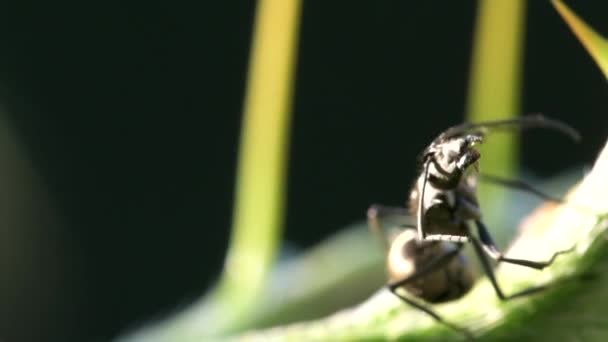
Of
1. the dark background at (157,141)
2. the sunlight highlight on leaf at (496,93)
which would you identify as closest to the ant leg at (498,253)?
the sunlight highlight on leaf at (496,93)

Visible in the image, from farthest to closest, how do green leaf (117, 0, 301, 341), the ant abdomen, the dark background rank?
the dark background < green leaf (117, 0, 301, 341) < the ant abdomen

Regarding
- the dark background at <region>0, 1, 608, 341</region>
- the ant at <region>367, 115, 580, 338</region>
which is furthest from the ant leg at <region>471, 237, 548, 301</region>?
the dark background at <region>0, 1, 608, 341</region>

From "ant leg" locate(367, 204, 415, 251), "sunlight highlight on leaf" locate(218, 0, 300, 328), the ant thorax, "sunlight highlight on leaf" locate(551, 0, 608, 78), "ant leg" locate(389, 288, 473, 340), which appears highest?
"sunlight highlight on leaf" locate(218, 0, 300, 328)

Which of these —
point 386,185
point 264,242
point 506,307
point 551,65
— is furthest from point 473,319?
point 386,185

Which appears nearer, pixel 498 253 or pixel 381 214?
pixel 498 253

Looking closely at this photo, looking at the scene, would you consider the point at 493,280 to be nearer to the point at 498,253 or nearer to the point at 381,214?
the point at 498,253

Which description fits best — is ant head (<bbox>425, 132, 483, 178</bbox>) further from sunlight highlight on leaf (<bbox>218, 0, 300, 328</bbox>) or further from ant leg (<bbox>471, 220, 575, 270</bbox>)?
sunlight highlight on leaf (<bbox>218, 0, 300, 328</bbox>)

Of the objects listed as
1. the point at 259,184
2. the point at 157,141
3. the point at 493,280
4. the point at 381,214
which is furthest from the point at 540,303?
the point at 157,141

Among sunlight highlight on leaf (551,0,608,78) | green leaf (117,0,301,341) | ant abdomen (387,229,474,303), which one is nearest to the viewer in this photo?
sunlight highlight on leaf (551,0,608,78)
